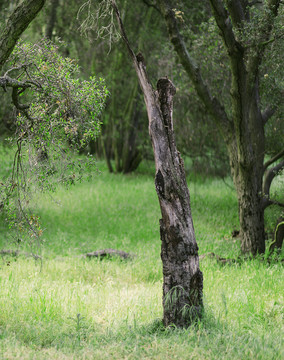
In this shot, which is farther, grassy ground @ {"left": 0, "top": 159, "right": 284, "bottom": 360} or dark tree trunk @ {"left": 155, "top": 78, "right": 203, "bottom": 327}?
dark tree trunk @ {"left": 155, "top": 78, "right": 203, "bottom": 327}

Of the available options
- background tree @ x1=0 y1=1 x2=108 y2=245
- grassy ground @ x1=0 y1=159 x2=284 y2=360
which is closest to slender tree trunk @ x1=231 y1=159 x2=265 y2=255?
grassy ground @ x1=0 y1=159 x2=284 y2=360

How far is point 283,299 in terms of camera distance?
8086 millimetres

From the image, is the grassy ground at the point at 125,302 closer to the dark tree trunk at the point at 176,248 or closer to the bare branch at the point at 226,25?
the dark tree trunk at the point at 176,248

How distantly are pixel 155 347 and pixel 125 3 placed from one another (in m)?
18.0

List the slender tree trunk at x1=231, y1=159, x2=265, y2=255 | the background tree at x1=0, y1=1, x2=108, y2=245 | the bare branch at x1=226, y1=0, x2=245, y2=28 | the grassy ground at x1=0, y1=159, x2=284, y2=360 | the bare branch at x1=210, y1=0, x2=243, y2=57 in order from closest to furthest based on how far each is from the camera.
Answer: the grassy ground at x1=0, y1=159, x2=284, y2=360
the background tree at x1=0, y1=1, x2=108, y2=245
the bare branch at x1=210, y1=0, x2=243, y2=57
the bare branch at x1=226, y1=0, x2=245, y2=28
the slender tree trunk at x1=231, y1=159, x2=265, y2=255

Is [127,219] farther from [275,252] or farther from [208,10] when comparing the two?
[208,10]

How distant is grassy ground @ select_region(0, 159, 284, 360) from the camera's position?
6.02 meters

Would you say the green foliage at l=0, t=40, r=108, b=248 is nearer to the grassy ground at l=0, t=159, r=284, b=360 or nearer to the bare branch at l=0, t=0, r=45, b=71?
the bare branch at l=0, t=0, r=45, b=71

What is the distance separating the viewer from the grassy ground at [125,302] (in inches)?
237

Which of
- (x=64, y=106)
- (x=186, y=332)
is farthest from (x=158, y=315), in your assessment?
(x=64, y=106)

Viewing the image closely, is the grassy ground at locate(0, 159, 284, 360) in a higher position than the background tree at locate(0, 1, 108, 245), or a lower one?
lower

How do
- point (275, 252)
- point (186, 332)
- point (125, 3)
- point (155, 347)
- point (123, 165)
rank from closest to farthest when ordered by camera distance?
point (155, 347) → point (186, 332) → point (275, 252) → point (125, 3) → point (123, 165)

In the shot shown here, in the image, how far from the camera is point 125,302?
8.22 m

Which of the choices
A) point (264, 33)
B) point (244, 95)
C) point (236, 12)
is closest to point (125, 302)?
point (244, 95)
